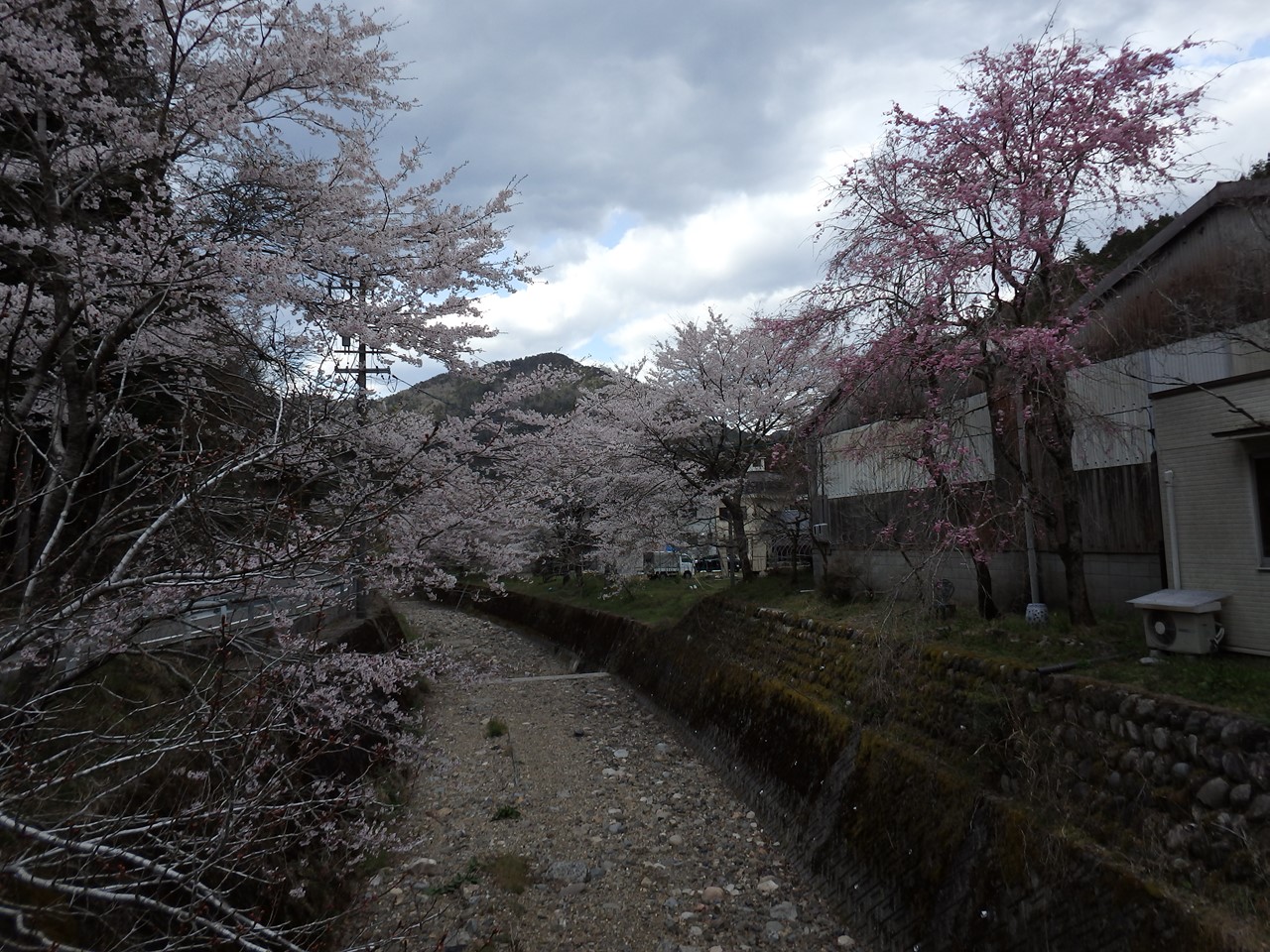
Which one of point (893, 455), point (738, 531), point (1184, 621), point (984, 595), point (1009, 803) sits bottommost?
point (1009, 803)

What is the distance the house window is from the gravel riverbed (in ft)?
17.4

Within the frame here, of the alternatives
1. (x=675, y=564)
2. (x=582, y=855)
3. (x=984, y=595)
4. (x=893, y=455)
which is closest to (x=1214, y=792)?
(x=893, y=455)

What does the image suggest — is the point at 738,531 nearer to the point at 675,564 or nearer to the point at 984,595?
the point at 984,595

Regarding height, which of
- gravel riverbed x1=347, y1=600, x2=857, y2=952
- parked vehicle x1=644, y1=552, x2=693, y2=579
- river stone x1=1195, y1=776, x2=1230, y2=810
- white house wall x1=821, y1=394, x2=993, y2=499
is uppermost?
white house wall x1=821, y1=394, x2=993, y2=499

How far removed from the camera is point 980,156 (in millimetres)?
7965

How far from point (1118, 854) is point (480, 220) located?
8799 mm

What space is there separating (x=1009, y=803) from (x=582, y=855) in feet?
17.1

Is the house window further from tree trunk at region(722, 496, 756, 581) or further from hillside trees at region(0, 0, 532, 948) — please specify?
tree trunk at region(722, 496, 756, 581)

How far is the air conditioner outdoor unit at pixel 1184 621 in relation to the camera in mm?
6301

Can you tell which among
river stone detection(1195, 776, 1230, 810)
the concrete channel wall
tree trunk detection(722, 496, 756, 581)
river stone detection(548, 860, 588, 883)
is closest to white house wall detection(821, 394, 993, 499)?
tree trunk detection(722, 496, 756, 581)

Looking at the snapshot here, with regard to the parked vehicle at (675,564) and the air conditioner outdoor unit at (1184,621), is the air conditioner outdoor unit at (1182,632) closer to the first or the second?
the air conditioner outdoor unit at (1184,621)

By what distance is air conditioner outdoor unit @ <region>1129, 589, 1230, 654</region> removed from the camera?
6301 mm

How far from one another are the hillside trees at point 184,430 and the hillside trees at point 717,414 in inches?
338

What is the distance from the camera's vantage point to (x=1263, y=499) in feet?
21.5
